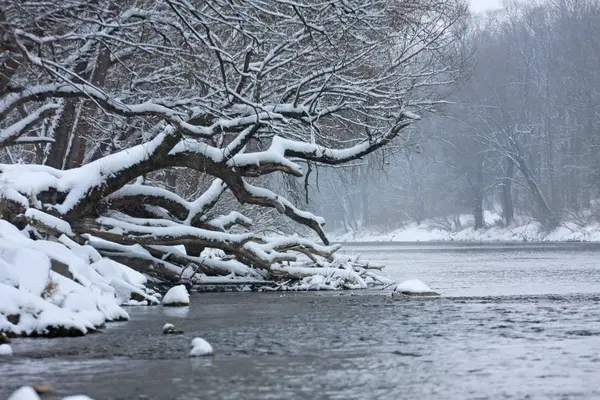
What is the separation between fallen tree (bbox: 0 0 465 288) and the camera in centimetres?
1537

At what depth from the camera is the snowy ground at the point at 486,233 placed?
52287 mm

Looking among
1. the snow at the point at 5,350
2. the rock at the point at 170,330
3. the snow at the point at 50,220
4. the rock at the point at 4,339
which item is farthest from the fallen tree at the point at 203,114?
the snow at the point at 5,350

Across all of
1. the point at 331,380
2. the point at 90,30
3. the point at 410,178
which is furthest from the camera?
the point at 410,178

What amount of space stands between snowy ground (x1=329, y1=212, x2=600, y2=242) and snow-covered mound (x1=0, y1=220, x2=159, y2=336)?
39657 mm

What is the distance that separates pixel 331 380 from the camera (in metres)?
7.77

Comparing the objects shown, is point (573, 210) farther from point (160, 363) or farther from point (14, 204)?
point (160, 363)

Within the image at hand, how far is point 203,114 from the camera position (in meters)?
16.8

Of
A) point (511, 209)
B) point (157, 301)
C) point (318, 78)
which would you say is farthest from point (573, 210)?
point (157, 301)

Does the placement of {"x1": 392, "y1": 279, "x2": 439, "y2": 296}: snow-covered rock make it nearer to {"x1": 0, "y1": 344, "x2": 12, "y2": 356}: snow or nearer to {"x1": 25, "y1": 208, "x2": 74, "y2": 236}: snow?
{"x1": 25, "y1": 208, "x2": 74, "y2": 236}: snow

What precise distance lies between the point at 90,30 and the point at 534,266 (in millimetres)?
15476

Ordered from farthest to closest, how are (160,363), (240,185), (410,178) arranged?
(410,178), (240,185), (160,363)

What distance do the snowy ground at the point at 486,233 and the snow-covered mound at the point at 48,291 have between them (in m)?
39.7

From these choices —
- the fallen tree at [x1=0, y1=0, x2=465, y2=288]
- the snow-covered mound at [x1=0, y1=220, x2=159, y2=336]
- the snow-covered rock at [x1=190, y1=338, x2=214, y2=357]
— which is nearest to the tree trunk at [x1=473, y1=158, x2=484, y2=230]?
the fallen tree at [x1=0, y1=0, x2=465, y2=288]

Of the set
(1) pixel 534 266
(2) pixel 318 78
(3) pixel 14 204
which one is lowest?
(1) pixel 534 266
